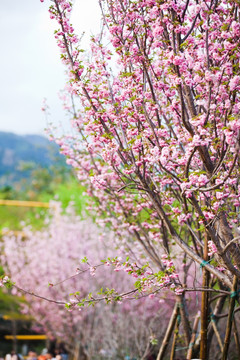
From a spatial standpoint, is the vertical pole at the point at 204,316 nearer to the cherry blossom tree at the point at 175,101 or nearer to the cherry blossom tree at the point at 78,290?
the cherry blossom tree at the point at 175,101

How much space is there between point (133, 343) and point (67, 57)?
4658 millimetres

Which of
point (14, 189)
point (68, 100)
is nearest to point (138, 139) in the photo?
point (68, 100)

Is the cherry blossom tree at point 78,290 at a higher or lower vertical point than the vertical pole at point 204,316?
higher

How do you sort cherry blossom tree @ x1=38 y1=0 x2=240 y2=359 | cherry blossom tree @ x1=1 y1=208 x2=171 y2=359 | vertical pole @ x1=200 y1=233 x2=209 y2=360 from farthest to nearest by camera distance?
1. cherry blossom tree @ x1=1 y1=208 x2=171 y2=359
2. vertical pole @ x1=200 y1=233 x2=209 y2=360
3. cherry blossom tree @ x1=38 y1=0 x2=240 y2=359

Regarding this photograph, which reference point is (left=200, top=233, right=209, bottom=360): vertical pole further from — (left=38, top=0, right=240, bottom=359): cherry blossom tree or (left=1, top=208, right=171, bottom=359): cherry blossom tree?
(left=1, top=208, right=171, bottom=359): cherry blossom tree

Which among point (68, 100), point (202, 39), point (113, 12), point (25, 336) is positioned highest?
point (68, 100)

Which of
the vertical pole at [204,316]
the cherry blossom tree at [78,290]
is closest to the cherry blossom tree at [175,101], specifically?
the vertical pole at [204,316]

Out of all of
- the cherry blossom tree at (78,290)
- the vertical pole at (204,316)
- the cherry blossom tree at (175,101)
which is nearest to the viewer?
the cherry blossom tree at (175,101)

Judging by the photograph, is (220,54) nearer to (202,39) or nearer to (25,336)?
(202,39)

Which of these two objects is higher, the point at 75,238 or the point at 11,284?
the point at 75,238

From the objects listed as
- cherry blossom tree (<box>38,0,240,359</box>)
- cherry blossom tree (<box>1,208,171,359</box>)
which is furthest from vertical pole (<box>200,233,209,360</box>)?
cherry blossom tree (<box>1,208,171,359</box>)

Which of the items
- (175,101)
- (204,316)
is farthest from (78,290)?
(175,101)

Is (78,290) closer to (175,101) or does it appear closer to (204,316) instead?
(204,316)

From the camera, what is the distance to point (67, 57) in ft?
11.6
